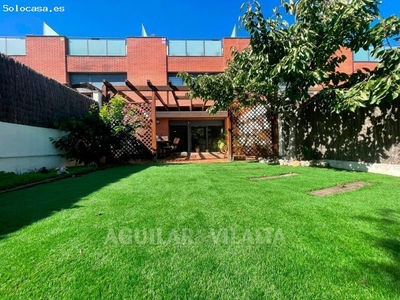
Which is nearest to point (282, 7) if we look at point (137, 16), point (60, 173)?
point (60, 173)

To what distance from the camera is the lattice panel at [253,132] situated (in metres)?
8.88

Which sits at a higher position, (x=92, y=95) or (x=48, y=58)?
(x=48, y=58)

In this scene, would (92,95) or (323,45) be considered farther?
(92,95)

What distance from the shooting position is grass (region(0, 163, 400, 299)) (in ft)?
3.97

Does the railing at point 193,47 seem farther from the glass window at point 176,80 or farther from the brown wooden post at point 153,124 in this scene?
the brown wooden post at point 153,124

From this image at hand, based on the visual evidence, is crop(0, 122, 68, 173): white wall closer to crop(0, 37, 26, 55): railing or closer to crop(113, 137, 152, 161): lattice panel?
crop(113, 137, 152, 161): lattice panel

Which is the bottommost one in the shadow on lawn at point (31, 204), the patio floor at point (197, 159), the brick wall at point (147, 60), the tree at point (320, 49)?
the shadow on lawn at point (31, 204)

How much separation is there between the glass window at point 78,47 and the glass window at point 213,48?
7.44 m

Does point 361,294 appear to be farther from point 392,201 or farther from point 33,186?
point 33,186

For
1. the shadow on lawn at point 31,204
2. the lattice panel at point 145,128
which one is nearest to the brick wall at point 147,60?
the lattice panel at point 145,128

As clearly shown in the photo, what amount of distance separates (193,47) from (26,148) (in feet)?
37.6

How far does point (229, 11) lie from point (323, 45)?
8.68 metres

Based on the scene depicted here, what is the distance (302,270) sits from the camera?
1357mm

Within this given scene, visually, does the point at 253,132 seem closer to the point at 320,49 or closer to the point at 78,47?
the point at 320,49
